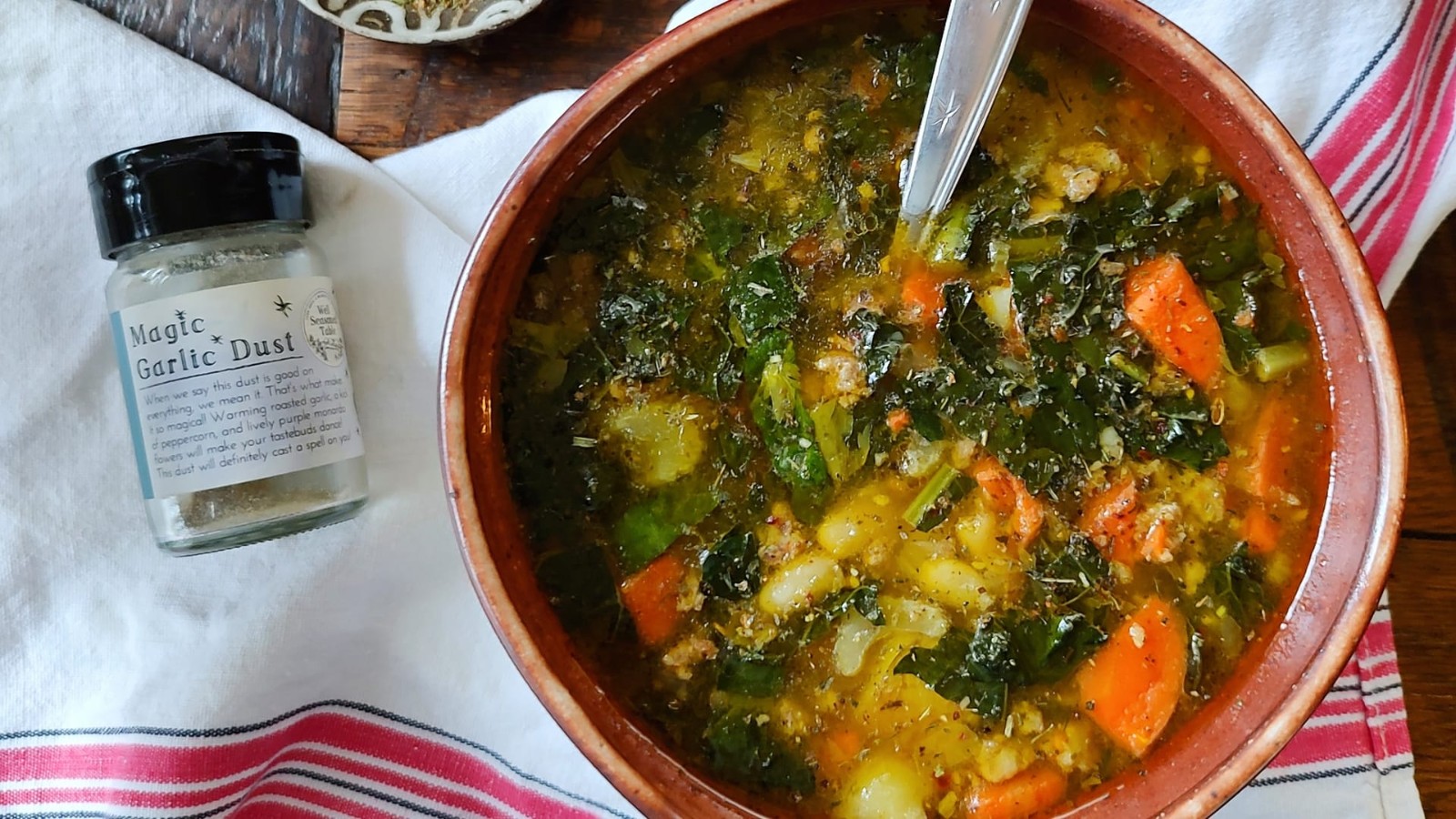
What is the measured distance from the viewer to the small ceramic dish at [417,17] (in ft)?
7.29

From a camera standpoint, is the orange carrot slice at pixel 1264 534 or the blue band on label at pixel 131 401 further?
the blue band on label at pixel 131 401

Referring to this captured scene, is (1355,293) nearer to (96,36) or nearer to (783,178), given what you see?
(783,178)

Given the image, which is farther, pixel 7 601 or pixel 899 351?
pixel 7 601

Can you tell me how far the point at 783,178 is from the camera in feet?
6.52

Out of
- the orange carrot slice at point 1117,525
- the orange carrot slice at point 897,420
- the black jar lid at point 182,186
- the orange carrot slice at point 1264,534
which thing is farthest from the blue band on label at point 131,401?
the orange carrot slice at point 1264,534

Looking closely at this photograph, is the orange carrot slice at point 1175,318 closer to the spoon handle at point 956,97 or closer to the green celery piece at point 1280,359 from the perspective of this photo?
the green celery piece at point 1280,359

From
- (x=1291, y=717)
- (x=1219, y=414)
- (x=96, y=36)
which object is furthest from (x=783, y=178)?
(x=96, y=36)

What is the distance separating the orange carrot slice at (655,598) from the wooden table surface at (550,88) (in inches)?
41.0

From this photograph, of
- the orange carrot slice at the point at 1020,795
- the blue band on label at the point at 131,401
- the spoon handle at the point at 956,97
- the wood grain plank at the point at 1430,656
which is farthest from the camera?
the wood grain plank at the point at 1430,656

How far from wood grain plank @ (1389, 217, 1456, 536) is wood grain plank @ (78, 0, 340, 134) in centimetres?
229

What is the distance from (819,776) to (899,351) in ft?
2.52

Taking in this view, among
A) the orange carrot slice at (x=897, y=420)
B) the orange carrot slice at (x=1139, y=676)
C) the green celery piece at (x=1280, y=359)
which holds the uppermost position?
the green celery piece at (x=1280, y=359)

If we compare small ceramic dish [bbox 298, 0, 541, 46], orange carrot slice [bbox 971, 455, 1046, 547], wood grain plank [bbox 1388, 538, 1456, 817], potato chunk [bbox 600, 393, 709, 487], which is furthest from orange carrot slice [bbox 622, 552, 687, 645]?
wood grain plank [bbox 1388, 538, 1456, 817]

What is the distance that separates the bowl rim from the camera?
174 centimetres
